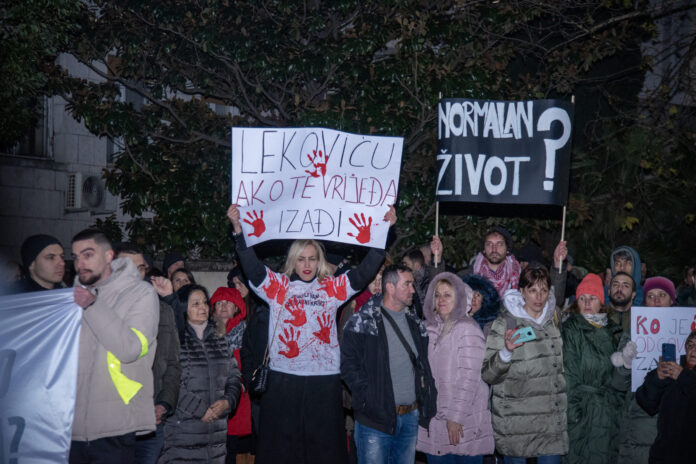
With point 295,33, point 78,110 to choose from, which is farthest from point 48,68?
point 295,33

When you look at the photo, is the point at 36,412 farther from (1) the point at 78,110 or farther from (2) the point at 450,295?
(1) the point at 78,110

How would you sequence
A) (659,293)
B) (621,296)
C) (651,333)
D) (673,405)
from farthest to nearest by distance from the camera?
(659,293)
(621,296)
(651,333)
(673,405)

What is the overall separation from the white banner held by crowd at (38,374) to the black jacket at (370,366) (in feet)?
7.34

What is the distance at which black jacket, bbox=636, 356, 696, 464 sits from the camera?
6.12 m

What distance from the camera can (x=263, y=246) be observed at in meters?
10.2

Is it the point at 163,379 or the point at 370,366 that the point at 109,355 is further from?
the point at 370,366

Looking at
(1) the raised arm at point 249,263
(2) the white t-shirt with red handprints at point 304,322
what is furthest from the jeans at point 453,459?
(1) the raised arm at point 249,263

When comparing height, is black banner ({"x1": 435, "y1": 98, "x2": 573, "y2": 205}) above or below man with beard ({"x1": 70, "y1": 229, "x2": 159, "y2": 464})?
above

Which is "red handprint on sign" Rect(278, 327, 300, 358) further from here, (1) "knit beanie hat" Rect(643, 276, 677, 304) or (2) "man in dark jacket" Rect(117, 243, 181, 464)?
(1) "knit beanie hat" Rect(643, 276, 677, 304)

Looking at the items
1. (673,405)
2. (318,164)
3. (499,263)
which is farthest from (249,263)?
(673,405)

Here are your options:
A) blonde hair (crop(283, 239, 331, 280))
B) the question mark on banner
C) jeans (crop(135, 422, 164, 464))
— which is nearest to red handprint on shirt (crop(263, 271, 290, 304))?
blonde hair (crop(283, 239, 331, 280))

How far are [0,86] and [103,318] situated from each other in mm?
4699

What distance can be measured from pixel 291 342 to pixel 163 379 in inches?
40.7

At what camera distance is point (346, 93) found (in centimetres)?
1033
